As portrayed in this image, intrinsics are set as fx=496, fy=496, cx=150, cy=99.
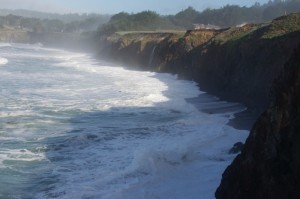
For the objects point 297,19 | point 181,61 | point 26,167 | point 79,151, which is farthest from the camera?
point 181,61

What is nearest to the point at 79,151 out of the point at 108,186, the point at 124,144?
the point at 124,144

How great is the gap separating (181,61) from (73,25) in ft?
430

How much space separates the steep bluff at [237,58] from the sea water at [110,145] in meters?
1.58

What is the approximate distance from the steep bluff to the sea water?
1.58m

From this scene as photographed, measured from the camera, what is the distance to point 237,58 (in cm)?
2573

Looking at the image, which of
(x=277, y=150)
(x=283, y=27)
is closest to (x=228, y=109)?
(x=283, y=27)

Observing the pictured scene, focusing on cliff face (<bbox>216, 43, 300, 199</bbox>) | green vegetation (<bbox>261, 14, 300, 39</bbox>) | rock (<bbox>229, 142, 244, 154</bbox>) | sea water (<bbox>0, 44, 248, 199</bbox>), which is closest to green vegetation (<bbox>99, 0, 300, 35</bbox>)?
green vegetation (<bbox>261, 14, 300, 39</bbox>)

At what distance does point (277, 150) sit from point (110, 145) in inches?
284

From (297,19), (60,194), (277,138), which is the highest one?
(297,19)

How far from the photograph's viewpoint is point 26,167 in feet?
38.3

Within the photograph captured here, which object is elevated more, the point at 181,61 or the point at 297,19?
the point at 297,19

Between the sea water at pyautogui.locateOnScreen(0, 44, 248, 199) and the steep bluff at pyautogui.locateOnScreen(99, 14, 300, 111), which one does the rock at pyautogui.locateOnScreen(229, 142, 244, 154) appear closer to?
the sea water at pyautogui.locateOnScreen(0, 44, 248, 199)

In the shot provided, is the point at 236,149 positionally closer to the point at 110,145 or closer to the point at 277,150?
the point at 110,145

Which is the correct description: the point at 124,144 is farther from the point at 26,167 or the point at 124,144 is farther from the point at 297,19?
the point at 297,19
